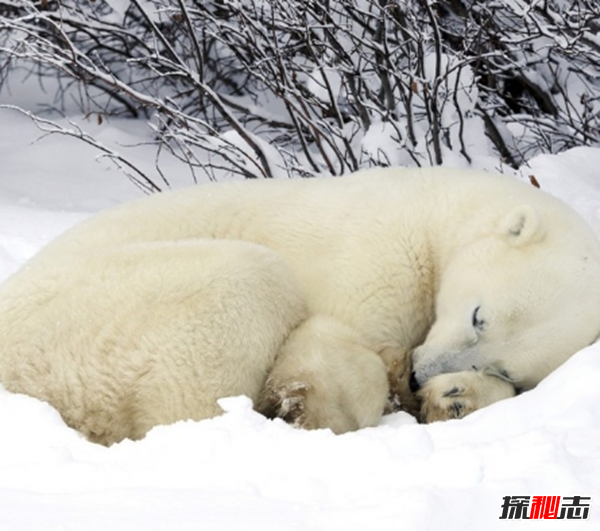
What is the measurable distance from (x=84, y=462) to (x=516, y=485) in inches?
40.4

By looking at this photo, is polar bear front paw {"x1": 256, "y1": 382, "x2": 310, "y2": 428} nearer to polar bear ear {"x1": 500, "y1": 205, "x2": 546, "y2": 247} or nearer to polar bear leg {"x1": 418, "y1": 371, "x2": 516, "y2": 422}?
polar bear leg {"x1": 418, "y1": 371, "x2": 516, "y2": 422}

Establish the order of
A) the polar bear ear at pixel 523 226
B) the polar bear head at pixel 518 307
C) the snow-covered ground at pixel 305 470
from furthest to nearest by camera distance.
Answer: the polar bear ear at pixel 523 226
the polar bear head at pixel 518 307
the snow-covered ground at pixel 305 470

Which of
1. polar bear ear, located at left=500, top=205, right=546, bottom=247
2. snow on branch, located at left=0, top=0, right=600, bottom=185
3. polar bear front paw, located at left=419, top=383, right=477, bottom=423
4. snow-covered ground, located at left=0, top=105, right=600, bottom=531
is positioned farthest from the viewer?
snow on branch, located at left=0, top=0, right=600, bottom=185

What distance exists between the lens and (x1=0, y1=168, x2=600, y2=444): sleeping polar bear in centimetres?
289

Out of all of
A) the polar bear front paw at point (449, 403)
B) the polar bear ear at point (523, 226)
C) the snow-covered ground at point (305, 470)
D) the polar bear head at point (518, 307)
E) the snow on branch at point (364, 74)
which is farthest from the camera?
the snow on branch at point (364, 74)

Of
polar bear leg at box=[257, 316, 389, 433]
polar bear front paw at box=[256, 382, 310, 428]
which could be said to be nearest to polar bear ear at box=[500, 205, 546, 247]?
polar bear leg at box=[257, 316, 389, 433]

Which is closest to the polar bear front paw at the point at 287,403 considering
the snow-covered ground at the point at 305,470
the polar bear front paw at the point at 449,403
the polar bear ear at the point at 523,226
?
the snow-covered ground at the point at 305,470

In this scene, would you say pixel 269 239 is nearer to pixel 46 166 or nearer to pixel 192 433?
pixel 192 433

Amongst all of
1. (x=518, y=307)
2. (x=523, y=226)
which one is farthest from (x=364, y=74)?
(x=518, y=307)

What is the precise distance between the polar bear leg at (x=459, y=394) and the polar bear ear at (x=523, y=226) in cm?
48

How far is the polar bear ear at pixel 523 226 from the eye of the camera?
330 centimetres

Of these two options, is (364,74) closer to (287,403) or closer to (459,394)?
(459,394)

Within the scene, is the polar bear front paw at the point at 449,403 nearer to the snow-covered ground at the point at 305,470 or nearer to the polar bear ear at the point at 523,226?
the snow-covered ground at the point at 305,470

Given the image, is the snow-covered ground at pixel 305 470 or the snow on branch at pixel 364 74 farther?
the snow on branch at pixel 364 74
